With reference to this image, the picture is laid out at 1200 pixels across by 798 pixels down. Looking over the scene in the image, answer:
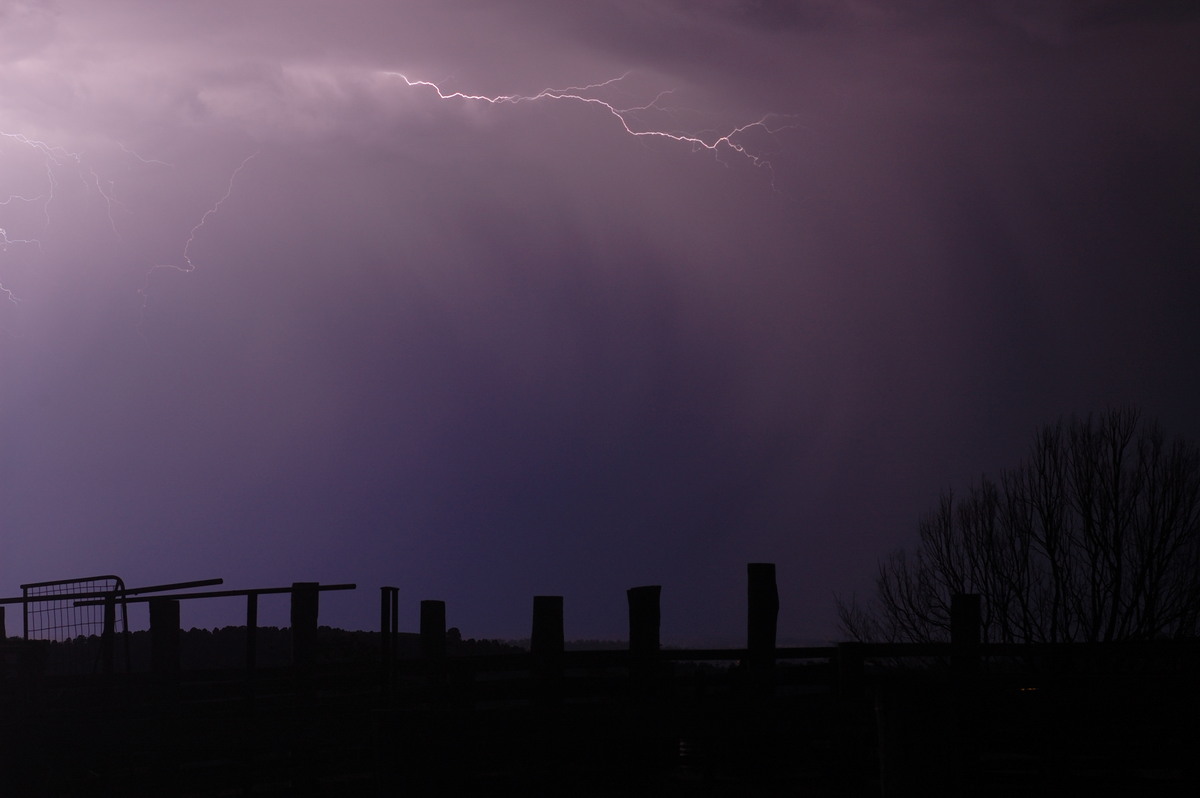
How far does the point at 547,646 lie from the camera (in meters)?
11.8

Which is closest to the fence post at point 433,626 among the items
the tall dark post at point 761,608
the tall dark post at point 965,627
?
the tall dark post at point 761,608

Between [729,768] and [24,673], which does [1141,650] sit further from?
[24,673]

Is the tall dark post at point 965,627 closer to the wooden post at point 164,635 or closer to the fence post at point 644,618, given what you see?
the fence post at point 644,618

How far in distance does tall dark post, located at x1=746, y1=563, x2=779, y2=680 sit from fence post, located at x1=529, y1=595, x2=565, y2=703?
2.30m

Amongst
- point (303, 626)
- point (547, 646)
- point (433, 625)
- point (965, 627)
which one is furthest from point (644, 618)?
point (303, 626)

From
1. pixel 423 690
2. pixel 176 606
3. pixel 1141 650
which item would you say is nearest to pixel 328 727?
pixel 423 690

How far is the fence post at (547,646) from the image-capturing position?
10.9 meters

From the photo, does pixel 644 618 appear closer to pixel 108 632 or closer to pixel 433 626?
pixel 433 626

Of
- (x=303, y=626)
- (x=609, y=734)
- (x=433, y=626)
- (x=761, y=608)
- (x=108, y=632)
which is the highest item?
(x=609, y=734)

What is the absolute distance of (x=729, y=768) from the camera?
11281mm

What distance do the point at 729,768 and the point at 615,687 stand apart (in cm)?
150

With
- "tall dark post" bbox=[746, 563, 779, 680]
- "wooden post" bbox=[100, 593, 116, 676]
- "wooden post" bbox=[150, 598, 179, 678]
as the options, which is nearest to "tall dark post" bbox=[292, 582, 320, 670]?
"wooden post" bbox=[150, 598, 179, 678]

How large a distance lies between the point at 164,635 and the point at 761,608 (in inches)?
293

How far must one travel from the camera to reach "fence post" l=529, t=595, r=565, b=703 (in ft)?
35.6
